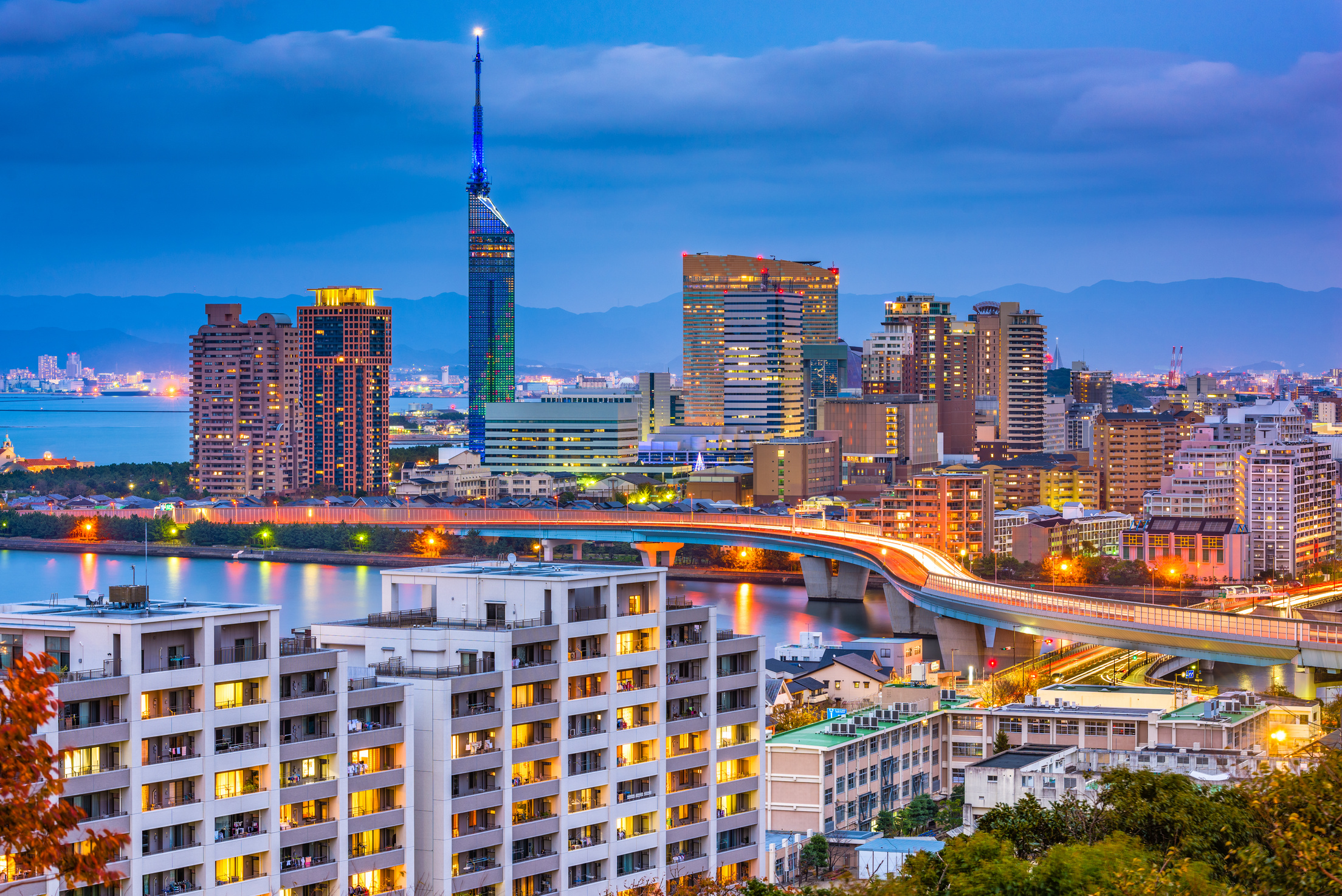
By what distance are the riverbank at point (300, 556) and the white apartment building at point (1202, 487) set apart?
838 cm

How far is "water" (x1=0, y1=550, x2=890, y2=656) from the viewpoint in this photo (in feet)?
77.4

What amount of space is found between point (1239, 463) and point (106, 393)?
345 ft

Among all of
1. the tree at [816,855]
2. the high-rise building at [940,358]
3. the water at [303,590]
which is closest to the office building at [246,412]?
the water at [303,590]

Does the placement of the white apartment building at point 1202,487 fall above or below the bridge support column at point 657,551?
above

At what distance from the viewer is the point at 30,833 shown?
345 cm

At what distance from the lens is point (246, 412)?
4956 cm

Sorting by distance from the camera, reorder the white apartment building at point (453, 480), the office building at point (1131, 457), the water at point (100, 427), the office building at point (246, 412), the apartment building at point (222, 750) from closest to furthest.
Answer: the apartment building at point (222, 750) < the white apartment building at point (453, 480) < the office building at point (1131, 457) < the office building at point (246, 412) < the water at point (100, 427)

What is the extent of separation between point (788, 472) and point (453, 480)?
885 cm

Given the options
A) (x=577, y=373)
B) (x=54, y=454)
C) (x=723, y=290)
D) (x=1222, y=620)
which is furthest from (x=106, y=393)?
(x=1222, y=620)

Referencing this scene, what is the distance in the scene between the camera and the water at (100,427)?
237ft

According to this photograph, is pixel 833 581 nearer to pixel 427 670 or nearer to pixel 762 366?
pixel 427 670

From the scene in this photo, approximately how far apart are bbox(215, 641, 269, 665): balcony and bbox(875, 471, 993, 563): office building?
25.3m

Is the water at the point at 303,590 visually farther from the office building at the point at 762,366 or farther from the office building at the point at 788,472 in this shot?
the office building at the point at 762,366

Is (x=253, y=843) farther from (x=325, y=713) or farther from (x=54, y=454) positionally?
(x=54, y=454)
